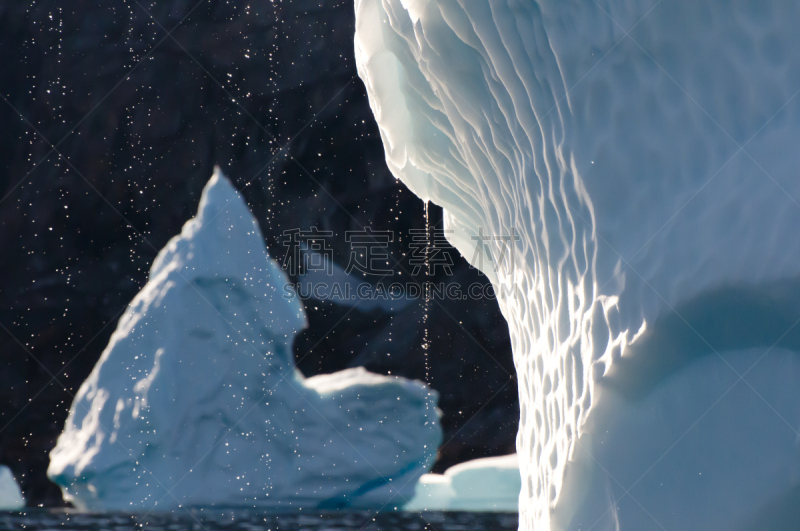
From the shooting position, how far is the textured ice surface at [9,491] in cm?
655

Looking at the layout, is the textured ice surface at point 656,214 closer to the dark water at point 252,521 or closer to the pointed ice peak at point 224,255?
the dark water at point 252,521

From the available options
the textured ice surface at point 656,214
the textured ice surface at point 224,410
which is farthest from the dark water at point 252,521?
the textured ice surface at point 656,214

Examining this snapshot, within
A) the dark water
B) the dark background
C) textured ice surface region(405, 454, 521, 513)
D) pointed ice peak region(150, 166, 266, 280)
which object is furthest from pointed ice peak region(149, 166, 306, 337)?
textured ice surface region(405, 454, 521, 513)

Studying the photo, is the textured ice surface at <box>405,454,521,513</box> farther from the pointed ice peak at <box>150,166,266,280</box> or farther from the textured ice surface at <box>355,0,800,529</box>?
the textured ice surface at <box>355,0,800,529</box>

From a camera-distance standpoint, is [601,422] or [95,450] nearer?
[601,422]

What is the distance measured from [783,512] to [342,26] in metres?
7.01

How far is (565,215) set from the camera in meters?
1.32

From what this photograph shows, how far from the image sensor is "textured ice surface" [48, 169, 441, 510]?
5785 millimetres

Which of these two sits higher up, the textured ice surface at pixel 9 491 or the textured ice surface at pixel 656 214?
the textured ice surface at pixel 656 214

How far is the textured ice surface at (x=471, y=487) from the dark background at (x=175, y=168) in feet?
1.95

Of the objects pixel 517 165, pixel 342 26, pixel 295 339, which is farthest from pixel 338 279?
pixel 517 165

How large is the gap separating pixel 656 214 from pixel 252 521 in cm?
485

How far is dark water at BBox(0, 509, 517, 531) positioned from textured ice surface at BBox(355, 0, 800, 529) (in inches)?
162

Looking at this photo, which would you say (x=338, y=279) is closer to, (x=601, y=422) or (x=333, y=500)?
(x=333, y=500)
